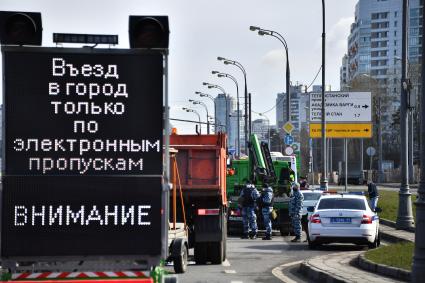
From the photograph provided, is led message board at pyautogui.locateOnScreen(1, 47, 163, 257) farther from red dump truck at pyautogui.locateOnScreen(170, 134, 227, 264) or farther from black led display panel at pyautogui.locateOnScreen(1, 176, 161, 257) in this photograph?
red dump truck at pyautogui.locateOnScreen(170, 134, 227, 264)

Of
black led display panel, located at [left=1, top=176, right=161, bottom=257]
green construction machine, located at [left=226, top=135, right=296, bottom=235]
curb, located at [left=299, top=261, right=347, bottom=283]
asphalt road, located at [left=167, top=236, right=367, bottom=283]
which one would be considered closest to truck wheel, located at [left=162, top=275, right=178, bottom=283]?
black led display panel, located at [left=1, top=176, right=161, bottom=257]

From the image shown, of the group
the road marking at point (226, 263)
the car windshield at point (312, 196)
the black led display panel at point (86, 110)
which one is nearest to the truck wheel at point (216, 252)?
the road marking at point (226, 263)

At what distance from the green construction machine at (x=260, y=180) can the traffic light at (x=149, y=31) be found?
1684cm

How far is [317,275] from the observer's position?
1703 centimetres

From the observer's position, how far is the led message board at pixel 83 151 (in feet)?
32.4

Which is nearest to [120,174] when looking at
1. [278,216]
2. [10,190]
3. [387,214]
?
[10,190]

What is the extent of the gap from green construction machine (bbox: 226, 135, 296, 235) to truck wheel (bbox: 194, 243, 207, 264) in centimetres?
743

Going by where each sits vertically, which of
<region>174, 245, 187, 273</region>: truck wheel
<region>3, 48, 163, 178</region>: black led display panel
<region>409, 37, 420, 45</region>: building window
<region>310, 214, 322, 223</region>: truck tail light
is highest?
<region>409, 37, 420, 45</region>: building window

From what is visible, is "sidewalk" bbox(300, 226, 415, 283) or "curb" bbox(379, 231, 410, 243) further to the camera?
"curb" bbox(379, 231, 410, 243)

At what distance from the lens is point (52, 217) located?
9.91 meters

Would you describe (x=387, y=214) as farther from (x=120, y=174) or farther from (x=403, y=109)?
(x=120, y=174)

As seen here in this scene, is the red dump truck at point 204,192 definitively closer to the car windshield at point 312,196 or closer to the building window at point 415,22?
the car windshield at point 312,196

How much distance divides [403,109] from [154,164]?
2079cm

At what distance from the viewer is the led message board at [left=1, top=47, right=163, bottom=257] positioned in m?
9.88
